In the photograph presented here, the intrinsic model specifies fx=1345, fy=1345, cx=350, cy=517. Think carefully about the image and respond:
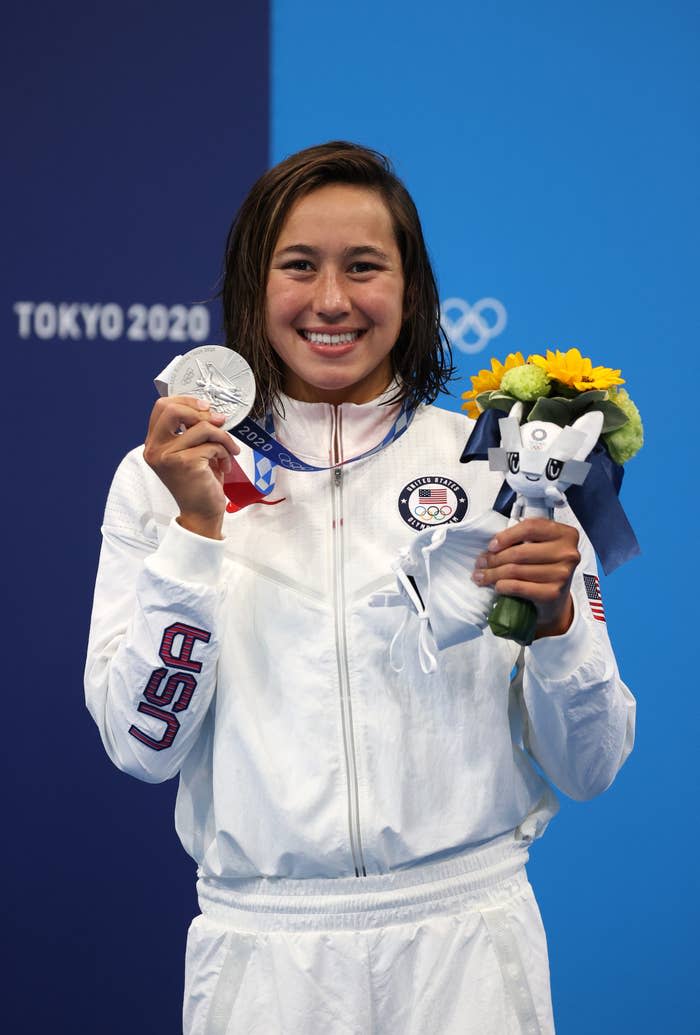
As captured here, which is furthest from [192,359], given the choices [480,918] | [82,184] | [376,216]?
[82,184]

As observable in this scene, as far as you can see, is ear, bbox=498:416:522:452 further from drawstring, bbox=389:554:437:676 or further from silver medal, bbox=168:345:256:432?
silver medal, bbox=168:345:256:432

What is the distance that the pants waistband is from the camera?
4.62ft

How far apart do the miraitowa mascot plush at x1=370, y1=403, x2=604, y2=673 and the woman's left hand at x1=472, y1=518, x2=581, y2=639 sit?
0.06 feet

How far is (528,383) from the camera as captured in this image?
1.31 metres

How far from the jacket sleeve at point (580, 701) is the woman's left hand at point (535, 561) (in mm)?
83

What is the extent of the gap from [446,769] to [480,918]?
0.54 feet

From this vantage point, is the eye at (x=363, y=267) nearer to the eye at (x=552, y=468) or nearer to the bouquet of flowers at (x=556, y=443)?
the bouquet of flowers at (x=556, y=443)

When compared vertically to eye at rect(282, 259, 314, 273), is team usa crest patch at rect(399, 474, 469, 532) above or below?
below

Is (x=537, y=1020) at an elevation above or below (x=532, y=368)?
below

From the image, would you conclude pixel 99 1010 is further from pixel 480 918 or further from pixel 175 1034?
pixel 480 918

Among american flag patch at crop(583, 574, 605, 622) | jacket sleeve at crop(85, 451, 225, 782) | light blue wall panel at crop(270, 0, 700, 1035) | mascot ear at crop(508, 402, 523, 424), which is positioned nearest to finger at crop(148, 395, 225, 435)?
jacket sleeve at crop(85, 451, 225, 782)

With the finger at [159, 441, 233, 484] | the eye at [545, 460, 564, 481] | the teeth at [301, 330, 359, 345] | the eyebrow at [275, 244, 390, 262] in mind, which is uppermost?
Answer: the eyebrow at [275, 244, 390, 262]

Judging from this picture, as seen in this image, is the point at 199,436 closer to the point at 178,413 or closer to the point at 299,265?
the point at 178,413

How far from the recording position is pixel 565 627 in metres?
1.31
